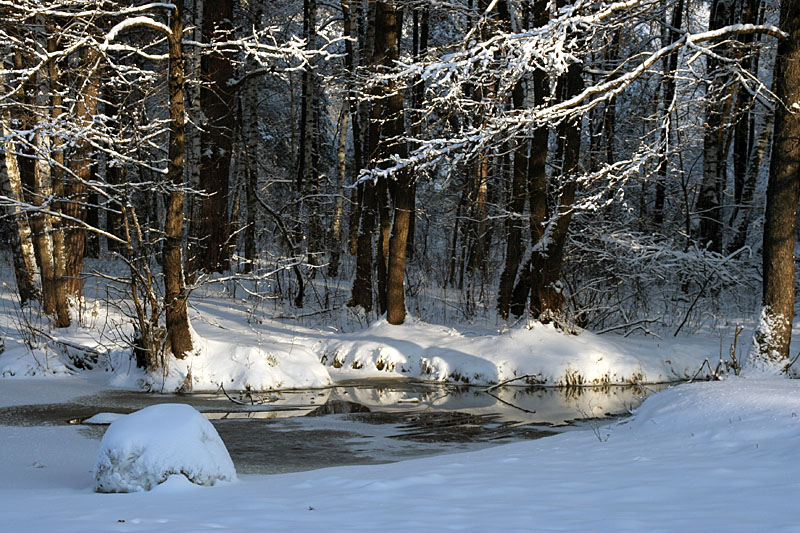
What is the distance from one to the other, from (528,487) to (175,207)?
7.99 m

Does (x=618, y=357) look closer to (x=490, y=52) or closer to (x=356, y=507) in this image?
(x=490, y=52)

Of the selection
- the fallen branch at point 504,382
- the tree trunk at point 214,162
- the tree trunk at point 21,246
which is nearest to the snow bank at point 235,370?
the fallen branch at point 504,382

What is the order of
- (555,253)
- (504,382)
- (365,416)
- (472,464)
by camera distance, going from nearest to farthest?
(472,464) < (365,416) < (504,382) < (555,253)

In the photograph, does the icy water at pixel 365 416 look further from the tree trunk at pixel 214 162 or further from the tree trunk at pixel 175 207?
the tree trunk at pixel 214 162


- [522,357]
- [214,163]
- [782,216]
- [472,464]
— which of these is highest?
[214,163]

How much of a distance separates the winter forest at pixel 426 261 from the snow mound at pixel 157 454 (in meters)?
0.07

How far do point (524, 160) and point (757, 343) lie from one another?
25.1 feet

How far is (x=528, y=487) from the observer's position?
16.4 feet

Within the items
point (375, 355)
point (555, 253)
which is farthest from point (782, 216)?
point (375, 355)

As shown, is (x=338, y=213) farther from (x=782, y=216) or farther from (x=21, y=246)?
(x=782, y=216)

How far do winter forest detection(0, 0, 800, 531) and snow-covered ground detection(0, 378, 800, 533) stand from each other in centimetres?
5

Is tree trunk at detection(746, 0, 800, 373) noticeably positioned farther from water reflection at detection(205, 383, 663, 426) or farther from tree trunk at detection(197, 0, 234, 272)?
tree trunk at detection(197, 0, 234, 272)

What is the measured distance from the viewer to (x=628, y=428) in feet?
24.3

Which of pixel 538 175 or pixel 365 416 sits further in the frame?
pixel 538 175
